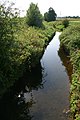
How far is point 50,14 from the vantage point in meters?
114

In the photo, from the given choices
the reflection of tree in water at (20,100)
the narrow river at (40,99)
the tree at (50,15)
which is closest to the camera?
the narrow river at (40,99)

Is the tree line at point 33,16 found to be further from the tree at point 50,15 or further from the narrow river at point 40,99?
the tree at point 50,15

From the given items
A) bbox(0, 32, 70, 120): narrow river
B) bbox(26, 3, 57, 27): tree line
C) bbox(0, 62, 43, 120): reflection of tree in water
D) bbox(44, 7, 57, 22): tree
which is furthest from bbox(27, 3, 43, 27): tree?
bbox(44, 7, 57, 22): tree

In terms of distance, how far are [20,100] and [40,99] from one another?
1448 millimetres

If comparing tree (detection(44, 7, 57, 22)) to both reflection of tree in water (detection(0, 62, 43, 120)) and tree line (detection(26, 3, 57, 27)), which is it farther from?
reflection of tree in water (detection(0, 62, 43, 120))

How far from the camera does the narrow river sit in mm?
18031

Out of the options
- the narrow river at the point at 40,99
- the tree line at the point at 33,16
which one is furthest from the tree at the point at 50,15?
the narrow river at the point at 40,99

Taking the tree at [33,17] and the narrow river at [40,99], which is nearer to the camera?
the narrow river at [40,99]

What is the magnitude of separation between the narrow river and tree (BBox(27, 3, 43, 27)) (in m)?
28.7

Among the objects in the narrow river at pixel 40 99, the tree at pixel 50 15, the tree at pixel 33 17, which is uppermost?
the tree at pixel 50 15

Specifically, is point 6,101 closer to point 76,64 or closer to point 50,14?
point 76,64

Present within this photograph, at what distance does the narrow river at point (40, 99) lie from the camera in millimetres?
18031

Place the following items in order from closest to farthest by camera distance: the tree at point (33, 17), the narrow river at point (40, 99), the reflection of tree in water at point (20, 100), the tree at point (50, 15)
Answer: the narrow river at point (40, 99) → the reflection of tree in water at point (20, 100) → the tree at point (33, 17) → the tree at point (50, 15)

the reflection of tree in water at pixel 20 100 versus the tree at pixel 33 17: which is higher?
the tree at pixel 33 17
